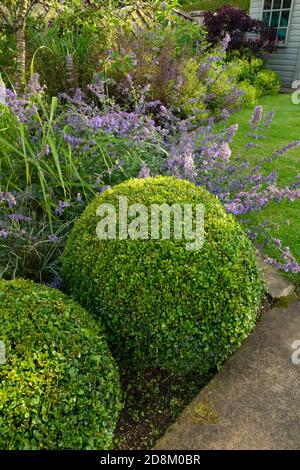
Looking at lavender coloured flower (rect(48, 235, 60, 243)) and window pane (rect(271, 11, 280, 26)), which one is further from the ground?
window pane (rect(271, 11, 280, 26))

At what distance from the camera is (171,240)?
1.91 meters

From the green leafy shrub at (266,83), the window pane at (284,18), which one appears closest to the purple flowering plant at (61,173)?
the green leafy shrub at (266,83)

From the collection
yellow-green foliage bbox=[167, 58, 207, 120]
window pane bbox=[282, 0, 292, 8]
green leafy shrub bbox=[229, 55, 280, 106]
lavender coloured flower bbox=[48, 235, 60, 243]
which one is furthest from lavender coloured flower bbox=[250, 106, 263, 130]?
window pane bbox=[282, 0, 292, 8]

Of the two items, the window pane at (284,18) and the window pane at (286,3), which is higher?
the window pane at (286,3)

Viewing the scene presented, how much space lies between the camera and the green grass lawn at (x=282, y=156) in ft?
10.7

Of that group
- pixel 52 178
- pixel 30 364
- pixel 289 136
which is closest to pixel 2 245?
pixel 52 178

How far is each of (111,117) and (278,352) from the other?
75.2 inches

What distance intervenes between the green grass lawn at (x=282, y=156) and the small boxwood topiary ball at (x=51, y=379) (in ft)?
5.44

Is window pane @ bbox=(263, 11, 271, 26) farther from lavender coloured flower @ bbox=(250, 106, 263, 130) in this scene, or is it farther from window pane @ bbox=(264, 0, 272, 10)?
lavender coloured flower @ bbox=(250, 106, 263, 130)

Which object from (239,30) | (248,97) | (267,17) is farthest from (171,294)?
(267,17)

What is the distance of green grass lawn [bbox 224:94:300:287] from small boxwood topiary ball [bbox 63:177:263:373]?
3.35 feet

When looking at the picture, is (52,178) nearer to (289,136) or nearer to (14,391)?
(14,391)

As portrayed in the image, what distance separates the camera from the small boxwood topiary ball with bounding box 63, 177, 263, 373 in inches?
71.4

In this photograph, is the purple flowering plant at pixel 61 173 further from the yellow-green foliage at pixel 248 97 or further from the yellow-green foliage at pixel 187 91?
the yellow-green foliage at pixel 248 97
